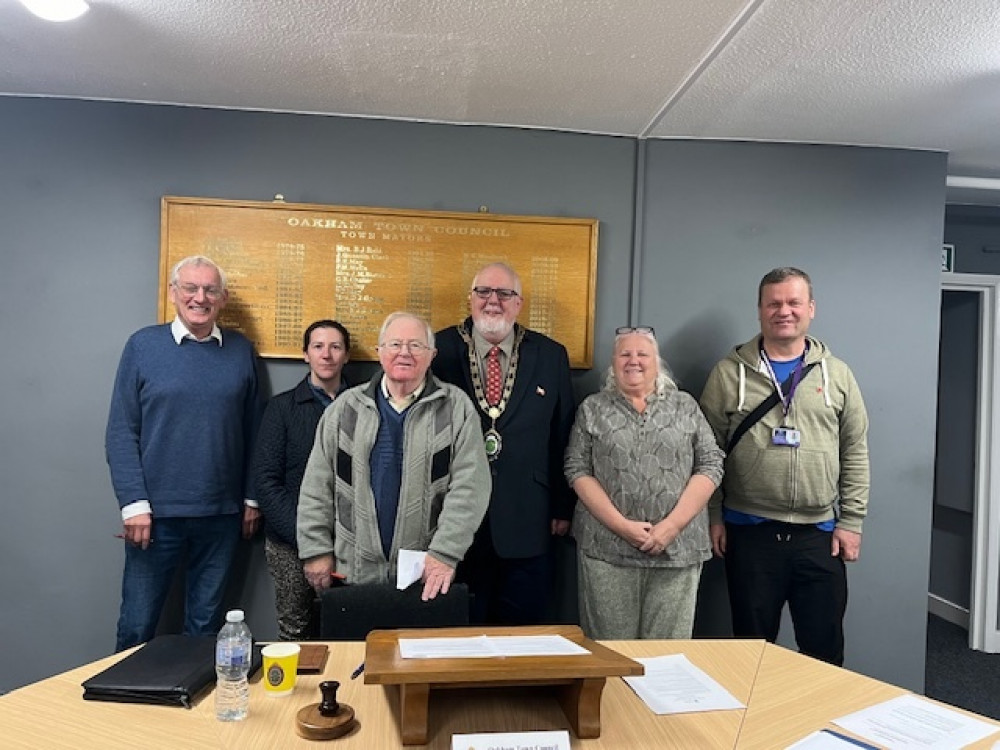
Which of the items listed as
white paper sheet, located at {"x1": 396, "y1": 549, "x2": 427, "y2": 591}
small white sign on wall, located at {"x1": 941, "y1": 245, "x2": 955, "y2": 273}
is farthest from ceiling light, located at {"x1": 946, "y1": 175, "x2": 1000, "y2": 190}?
white paper sheet, located at {"x1": 396, "y1": 549, "x2": 427, "y2": 591}

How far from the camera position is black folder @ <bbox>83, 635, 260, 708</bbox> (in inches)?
53.4

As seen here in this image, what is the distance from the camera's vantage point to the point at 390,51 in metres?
2.37

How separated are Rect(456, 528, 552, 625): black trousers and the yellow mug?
4.11ft

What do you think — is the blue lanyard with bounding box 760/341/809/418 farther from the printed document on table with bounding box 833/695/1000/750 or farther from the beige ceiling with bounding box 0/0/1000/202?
the printed document on table with bounding box 833/695/1000/750

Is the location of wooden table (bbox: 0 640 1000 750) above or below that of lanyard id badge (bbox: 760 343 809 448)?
below

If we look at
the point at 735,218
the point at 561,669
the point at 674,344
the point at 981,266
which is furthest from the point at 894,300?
the point at 561,669

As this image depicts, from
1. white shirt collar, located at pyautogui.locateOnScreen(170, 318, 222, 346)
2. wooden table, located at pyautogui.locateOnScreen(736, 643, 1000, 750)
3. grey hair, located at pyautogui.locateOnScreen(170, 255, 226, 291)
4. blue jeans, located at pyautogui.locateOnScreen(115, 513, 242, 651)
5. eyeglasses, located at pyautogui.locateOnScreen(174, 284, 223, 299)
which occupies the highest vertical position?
grey hair, located at pyautogui.locateOnScreen(170, 255, 226, 291)

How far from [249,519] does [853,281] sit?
273cm

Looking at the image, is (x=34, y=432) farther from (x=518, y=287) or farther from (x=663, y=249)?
(x=663, y=249)

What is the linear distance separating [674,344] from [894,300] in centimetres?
100

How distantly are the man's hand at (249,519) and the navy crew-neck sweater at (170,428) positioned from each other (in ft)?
0.34

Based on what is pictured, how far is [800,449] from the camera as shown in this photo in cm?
260

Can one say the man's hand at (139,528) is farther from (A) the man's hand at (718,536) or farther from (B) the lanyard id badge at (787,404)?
(B) the lanyard id badge at (787,404)

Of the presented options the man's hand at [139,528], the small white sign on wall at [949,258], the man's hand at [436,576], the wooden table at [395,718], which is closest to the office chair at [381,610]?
the man's hand at [436,576]
